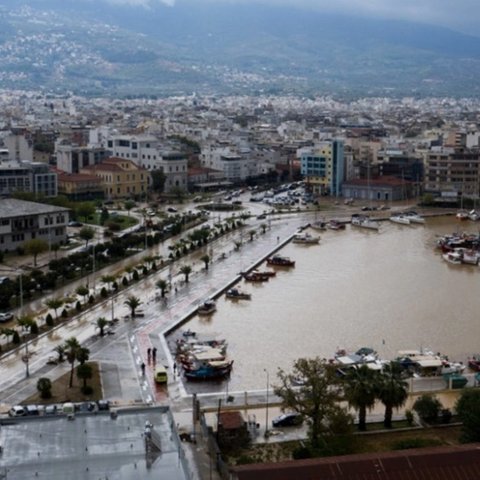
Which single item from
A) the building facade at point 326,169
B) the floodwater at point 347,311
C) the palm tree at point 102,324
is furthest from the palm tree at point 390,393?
the building facade at point 326,169

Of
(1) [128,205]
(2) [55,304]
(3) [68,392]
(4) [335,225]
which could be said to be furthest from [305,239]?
(3) [68,392]

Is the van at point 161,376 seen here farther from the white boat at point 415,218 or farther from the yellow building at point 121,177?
the yellow building at point 121,177

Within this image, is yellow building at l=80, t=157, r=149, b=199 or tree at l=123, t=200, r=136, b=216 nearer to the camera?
tree at l=123, t=200, r=136, b=216

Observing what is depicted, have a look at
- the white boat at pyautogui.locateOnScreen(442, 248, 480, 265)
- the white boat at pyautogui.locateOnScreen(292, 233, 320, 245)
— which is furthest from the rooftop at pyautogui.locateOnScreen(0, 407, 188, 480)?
the white boat at pyautogui.locateOnScreen(292, 233, 320, 245)

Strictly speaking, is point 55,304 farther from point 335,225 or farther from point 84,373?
point 335,225

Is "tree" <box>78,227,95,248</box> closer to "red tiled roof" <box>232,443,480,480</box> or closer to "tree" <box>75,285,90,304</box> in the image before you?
"tree" <box>75,285,90,304</box>

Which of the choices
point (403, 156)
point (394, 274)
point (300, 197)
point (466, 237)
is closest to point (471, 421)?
point (394, 274)
